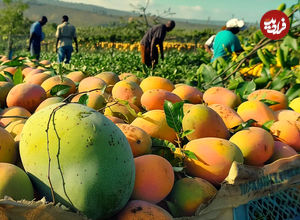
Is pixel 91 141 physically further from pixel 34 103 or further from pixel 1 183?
pixel 34 103

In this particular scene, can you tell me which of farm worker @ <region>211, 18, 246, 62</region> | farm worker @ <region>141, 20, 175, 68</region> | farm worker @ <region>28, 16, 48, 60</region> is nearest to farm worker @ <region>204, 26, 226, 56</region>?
farm worker @ <region>141, 20, 175, 68</region>

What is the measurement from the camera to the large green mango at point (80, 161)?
828 millimetres

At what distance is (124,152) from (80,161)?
0.13m

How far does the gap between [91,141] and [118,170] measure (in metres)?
0.10

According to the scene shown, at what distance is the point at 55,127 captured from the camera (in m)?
0.86

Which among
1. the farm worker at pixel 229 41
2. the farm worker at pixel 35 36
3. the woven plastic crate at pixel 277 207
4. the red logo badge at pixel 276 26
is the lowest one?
the farm worker at pixel 35 36

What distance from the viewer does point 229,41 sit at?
4680mm

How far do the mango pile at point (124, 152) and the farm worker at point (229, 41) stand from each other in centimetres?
320

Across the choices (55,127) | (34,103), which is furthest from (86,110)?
(34,103)

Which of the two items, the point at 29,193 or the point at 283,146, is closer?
the point at 29,193

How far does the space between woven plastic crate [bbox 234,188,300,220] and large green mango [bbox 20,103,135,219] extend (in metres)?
0.42

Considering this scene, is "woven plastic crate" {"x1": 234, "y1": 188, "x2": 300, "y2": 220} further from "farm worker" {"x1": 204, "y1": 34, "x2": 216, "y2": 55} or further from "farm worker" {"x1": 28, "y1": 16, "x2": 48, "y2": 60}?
"farm worker" {"x1": 28, "y1": 16, "x2": 48, "y2": 60}

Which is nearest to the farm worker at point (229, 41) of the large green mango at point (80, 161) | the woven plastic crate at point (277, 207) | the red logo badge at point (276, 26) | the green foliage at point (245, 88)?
the red logo badge at point (276, 26)

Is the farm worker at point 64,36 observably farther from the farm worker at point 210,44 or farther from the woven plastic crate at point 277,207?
the woven plastic crate at point 277,207
